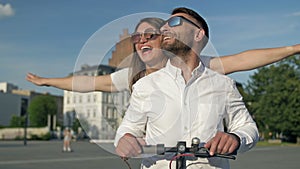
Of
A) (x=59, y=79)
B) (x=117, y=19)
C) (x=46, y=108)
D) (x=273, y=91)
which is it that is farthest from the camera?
(x=46, y=108)

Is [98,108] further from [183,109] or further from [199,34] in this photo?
[199,34]

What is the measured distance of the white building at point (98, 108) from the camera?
Answer: 1.76m

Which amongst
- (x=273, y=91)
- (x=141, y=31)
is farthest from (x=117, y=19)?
(x=273, y=91)

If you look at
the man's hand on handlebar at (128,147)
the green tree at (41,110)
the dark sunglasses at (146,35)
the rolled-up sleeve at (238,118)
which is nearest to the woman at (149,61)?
the dark sunglasses at (146,35)

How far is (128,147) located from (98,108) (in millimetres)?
266

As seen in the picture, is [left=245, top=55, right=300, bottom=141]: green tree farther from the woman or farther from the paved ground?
the woman

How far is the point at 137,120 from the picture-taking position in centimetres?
190

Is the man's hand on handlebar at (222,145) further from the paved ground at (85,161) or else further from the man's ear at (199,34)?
the paved ground at (85,161)

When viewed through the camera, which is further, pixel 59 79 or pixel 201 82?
pixel 59 79

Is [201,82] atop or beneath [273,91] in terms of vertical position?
beneath

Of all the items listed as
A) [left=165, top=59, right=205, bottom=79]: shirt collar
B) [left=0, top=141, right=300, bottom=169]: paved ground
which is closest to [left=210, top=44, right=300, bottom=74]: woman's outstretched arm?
[left=165, top=59, right=205, bottom=79]: shirt collar

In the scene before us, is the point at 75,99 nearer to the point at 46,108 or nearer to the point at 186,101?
the point at 186,101

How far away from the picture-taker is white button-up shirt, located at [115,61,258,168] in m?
1.84

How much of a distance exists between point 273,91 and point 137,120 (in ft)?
206
